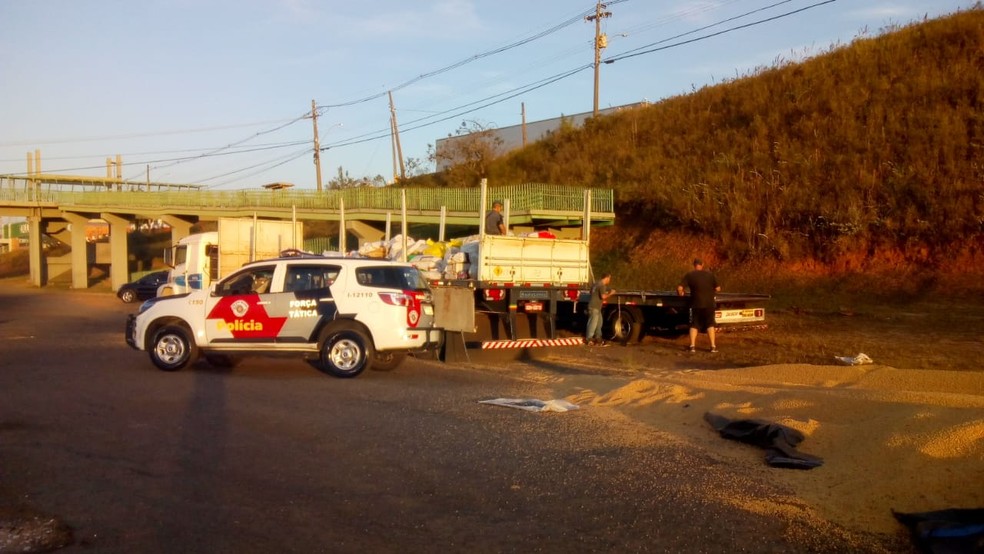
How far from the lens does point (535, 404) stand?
11.0m

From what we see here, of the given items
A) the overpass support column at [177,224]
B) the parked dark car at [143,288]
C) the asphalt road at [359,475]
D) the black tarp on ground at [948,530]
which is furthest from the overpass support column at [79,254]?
the black tarp on ground at [948,530]

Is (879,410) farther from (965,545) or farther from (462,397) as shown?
(462,397)

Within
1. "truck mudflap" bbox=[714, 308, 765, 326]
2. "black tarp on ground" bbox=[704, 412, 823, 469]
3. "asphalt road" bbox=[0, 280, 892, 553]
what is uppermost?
"truck mudflap" bbox=[714, 308, 765, 326]

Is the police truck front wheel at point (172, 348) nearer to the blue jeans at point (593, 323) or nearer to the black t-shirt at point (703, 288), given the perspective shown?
the blue jeans at point (593, 323)

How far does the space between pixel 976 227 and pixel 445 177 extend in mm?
37284

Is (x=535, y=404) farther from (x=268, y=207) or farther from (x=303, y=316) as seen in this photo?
(x=268, y=207)

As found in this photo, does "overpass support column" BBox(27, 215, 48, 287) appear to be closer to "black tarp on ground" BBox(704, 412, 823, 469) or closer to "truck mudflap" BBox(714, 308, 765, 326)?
"truck mudflap" BBox(714, 308, 765, 326)

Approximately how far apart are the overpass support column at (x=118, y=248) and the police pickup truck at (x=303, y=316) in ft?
151

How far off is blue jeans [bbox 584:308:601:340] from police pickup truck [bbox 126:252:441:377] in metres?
4.87

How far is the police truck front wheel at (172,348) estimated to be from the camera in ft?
46.8

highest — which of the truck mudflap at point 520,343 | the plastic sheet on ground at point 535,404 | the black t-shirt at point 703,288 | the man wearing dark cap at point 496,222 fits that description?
the man wearing dark cap at point 496,222

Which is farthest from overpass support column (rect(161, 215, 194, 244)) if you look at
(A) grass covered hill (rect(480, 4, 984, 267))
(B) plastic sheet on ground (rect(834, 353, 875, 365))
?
(B) plastic sheet on ground (rect(834, 353, 875, 365))

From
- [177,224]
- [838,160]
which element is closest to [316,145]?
[177,224]

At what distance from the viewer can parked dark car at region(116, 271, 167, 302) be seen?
3982cm
